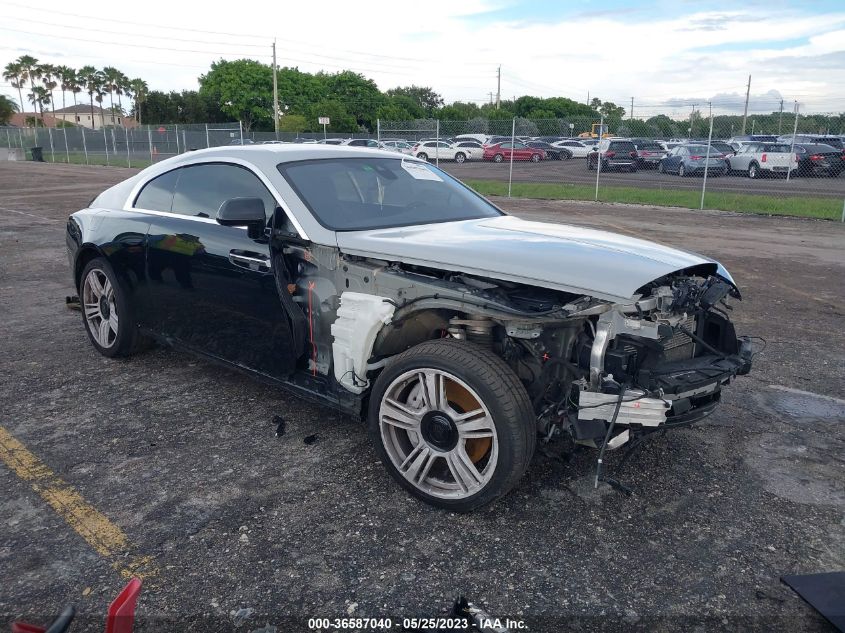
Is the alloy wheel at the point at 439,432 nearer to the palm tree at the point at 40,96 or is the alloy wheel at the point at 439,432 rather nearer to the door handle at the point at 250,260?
the door handle at the point at 250,260

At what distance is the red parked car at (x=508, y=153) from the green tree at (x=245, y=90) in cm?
4562

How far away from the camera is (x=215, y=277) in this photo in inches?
164

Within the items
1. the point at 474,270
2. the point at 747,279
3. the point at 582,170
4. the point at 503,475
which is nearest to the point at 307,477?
the point at 503,475

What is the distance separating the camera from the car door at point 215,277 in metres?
3.91

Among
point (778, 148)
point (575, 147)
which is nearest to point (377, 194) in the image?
point (778, 148)

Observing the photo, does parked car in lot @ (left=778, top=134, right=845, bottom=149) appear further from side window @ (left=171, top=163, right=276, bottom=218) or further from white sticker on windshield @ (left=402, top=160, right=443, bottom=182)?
side window @ (left=171, top=163, right=276, bottom=218)

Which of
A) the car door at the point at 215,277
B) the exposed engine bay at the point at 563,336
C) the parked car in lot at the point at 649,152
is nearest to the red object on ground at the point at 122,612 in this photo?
the exposed engine bay at the point at 563,336

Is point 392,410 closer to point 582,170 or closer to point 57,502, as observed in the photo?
point 57,502

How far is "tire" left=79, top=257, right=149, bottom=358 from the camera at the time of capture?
4977 millimetres

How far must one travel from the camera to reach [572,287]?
2947 millimetres

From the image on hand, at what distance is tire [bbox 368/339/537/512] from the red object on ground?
1.56 meters

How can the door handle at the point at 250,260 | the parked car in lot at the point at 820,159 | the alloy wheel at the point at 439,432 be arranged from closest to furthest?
the alloy wheel at the point at 439,432 < the door handle at the point at 250,260 < the parked car in lot at the point at 820,159

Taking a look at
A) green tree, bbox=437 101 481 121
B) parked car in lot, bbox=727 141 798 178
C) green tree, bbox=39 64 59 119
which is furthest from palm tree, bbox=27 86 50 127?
parked car in lot, bbox=727 141 798 178

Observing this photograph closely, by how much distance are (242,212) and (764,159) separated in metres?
25.3
